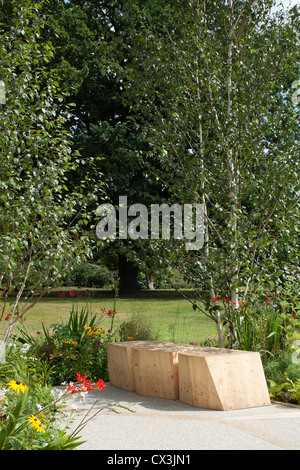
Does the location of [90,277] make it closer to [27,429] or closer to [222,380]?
[222,380]

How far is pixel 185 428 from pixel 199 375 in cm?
73

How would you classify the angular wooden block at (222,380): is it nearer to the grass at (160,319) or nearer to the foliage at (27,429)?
the foliage at (27,429)

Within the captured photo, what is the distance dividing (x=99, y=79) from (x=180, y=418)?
52.0 ft

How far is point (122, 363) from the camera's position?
561 cm

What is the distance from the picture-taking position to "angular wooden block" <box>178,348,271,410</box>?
181 inches

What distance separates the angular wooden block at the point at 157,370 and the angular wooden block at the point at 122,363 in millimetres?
81

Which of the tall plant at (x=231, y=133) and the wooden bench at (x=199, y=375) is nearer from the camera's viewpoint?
the wooden bench at (x=199, y=375)

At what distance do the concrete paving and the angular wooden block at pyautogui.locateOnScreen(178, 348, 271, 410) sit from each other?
0.30 ft

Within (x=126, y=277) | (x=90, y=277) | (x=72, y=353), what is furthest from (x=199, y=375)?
(x=90, y=277)

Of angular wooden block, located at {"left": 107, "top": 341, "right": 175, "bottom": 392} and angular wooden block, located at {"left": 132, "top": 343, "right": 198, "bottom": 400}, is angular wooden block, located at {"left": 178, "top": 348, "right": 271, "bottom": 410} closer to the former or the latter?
angular wooden block, located at {"left": 132, "top": 343, "right": 198, "bottom": 400}

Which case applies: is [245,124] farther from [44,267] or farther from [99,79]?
[99,79]

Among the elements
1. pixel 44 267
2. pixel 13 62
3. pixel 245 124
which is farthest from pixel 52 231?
pixel 245 124

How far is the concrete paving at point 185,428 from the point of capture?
11.7 feet

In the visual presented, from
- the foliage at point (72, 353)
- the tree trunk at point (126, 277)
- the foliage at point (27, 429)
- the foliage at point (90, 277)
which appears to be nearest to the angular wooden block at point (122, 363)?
the foliage at point (72, 353)
